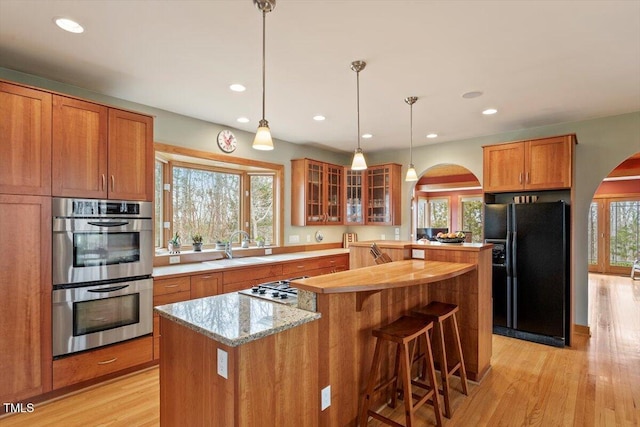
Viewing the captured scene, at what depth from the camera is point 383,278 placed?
6.83 ft

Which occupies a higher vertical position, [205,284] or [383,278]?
[383,278]

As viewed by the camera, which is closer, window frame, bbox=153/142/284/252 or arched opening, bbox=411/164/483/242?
window frame, bbox=153/142/284/252

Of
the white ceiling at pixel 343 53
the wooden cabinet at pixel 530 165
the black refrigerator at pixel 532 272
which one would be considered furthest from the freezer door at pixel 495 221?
the white ceiling at pixel 343 53

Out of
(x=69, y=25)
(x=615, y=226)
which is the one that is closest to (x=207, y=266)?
(x=69, y=25)

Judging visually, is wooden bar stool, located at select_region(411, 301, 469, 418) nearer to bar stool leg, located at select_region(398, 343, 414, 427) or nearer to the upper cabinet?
bar stool leg, located at select_region(398, 343, 414, 427)

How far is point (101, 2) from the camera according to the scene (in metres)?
1.87

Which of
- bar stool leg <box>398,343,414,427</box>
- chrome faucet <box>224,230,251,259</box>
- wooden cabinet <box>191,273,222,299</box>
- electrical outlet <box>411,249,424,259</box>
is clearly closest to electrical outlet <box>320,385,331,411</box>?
bar stool leg <box>398,343,414,427</box>

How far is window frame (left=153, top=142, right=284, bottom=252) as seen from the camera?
3924mm

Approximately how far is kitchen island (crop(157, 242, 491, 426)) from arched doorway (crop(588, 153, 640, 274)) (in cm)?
853

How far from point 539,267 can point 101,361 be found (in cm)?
459

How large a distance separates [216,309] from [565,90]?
11.9ft

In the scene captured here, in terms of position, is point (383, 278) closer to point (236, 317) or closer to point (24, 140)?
point (236, 317)

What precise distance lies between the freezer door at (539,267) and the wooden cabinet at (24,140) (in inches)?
187

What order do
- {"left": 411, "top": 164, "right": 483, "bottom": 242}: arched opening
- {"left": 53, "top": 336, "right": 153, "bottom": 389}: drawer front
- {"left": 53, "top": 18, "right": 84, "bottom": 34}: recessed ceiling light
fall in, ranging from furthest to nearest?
1. {"left": 411, "top": 164, "right": 483, "bottom": 242}: arched opening
2. {"left": 53, "top": 336, "right": 153, "bottom": 389}: drawer front
3. {"left": 53, "top": 18, "right": 84, "bottom": 34}: recessed ceiling light
